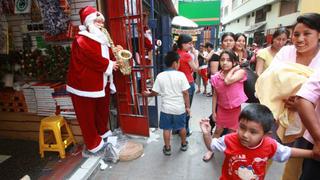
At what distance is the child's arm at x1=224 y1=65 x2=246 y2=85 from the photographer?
2457 mm

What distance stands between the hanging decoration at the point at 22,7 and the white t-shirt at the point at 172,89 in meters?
2.04

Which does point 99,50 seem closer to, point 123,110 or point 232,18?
point 123,110

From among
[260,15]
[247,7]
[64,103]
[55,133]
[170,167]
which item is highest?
[247,7]

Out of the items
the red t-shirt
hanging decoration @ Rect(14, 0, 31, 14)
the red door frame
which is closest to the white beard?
the red door frame

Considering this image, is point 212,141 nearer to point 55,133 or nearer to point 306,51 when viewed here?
point 306,51

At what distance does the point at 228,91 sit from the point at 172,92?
71 centimetres

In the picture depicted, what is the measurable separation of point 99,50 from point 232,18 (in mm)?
33966

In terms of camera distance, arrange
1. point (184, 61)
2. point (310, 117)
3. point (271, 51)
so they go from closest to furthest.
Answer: point (310, 117), point (271, 51), point (184, 61)

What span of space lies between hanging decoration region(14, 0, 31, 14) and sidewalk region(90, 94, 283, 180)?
2.39 metres

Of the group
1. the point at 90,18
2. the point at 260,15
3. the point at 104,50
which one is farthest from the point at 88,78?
the point at 260,15

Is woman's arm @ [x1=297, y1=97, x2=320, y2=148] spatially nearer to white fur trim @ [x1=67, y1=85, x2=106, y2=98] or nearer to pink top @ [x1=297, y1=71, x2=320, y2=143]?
pink top @ [x1=297, y1=71, x2=320, y2=143]

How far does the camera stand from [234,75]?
2469 millimetres

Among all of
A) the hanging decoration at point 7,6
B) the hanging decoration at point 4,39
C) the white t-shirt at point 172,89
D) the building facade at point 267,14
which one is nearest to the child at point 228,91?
the white t-shirt at point 172,89

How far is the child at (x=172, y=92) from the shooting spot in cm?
289
